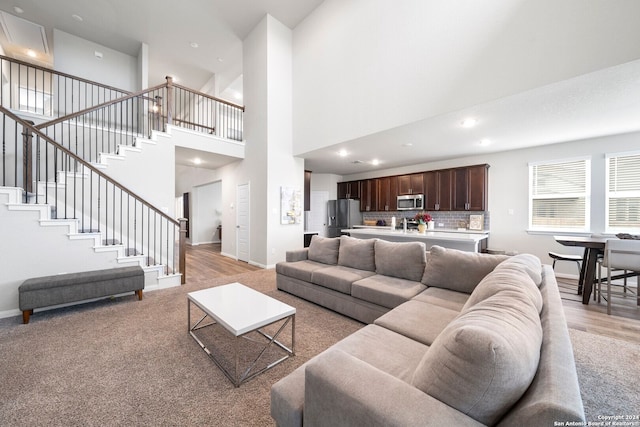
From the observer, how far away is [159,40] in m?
6.47

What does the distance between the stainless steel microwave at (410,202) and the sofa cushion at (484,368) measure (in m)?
6.03

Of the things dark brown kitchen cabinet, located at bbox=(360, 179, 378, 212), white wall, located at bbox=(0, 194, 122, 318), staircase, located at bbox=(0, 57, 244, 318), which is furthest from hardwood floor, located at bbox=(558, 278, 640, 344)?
white wall, located at bbox=(0, 194, 122, 318)

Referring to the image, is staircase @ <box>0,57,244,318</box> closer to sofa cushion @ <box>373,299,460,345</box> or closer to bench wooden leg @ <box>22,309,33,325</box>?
bench wooden leg @ <box>22,309,33,325</box>

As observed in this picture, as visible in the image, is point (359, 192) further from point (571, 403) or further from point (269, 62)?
point (571, 403)

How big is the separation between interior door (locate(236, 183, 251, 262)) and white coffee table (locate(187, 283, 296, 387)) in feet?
11.7

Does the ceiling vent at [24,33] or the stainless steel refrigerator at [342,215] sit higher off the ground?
the ceiling vent at [24,33]

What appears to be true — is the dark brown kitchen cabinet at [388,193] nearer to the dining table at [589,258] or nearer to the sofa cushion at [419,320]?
the dining table at [589,258]

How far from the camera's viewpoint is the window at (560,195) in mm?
4691

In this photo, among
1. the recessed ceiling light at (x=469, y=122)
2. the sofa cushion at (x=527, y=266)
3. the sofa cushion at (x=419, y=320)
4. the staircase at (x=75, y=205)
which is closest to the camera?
the sofa cushion at (x=419, y=320)

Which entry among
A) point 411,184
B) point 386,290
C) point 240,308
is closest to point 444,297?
point 386,290

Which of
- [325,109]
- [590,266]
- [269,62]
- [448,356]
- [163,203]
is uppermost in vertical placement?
[269,62]

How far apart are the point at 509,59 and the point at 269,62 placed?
15.4 feet

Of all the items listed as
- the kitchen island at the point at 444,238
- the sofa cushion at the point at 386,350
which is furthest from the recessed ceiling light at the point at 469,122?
the sofa cushion at the point at 386,350

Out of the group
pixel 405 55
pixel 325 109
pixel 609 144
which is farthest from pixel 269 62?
pixel 609 144
